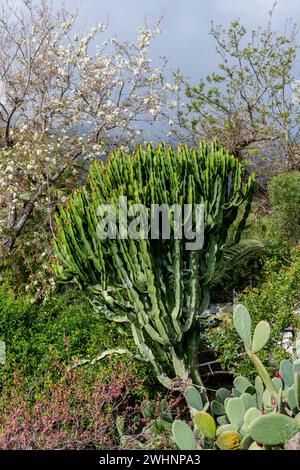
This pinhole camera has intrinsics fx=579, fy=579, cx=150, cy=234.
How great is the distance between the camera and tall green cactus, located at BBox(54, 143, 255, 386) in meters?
6.24

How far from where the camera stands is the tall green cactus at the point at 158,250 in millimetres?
6238

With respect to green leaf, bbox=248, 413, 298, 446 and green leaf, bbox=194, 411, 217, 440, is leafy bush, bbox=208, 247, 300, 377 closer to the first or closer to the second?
green leaf, bbox=194, 411, 217, 440

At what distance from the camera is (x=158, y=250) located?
6316mm

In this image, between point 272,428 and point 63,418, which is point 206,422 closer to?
point 272,428

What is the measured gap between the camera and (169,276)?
21.8ft

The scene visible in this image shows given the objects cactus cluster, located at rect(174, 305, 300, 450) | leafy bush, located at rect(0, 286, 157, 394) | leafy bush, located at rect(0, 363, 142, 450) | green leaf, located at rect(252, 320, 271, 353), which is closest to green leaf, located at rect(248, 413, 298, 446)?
cactus cluster, located at rect(174, 305, 300, 450)

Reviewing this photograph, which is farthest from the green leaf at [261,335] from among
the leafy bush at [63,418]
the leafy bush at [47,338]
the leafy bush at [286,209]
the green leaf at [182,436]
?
the leafy bush at [286,209]

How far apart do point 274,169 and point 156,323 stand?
9282 millimetres

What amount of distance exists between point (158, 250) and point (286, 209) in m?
4.40

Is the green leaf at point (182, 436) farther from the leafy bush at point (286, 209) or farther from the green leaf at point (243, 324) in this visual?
the leafy bush at point (286, 209)

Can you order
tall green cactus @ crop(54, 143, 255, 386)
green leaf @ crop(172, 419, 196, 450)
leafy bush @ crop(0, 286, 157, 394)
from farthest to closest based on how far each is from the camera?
leafy bush @ crop(0, 286, 157, 394) → tall green cactus @ crop(54, 143, 255, 386) → green leaf @ crop(172, 419, 196, 450)

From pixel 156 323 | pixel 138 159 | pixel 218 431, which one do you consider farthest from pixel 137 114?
pixel 218 431

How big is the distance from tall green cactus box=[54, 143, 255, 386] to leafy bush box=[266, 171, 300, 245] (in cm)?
327

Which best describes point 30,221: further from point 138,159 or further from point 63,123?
point 138,159
